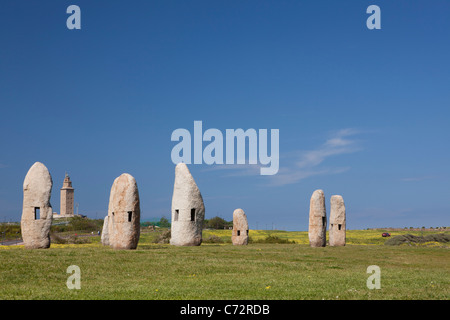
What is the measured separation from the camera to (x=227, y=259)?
77.4 ft

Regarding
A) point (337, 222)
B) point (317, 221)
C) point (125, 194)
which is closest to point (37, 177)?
point (125, 194)

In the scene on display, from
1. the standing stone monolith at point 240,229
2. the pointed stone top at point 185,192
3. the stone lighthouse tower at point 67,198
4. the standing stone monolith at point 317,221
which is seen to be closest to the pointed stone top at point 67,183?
the stone lighthouse tower at point 67,198

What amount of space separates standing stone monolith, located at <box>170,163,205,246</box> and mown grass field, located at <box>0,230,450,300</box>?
5225 millimetres

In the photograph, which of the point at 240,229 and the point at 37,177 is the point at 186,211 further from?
the point at 240,229

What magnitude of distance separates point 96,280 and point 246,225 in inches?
1002

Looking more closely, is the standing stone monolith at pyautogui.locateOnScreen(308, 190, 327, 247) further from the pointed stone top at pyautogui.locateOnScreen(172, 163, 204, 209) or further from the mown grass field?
the mown grass field

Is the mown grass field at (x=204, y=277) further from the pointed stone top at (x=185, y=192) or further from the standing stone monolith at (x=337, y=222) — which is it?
the standing stone monolith at (x=337, y=222)

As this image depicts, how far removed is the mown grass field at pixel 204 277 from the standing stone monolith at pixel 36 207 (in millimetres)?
4528

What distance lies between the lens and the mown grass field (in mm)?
13711

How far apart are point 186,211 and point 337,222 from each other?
14.0 metres

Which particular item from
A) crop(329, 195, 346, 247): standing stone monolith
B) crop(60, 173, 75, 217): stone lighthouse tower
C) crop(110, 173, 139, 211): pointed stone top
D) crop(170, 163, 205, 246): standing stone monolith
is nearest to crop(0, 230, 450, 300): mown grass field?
crop(110, 173, 139, 211): pointed stone top

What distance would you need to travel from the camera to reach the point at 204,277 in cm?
1780

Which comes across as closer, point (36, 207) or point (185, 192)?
point (36, 207)
